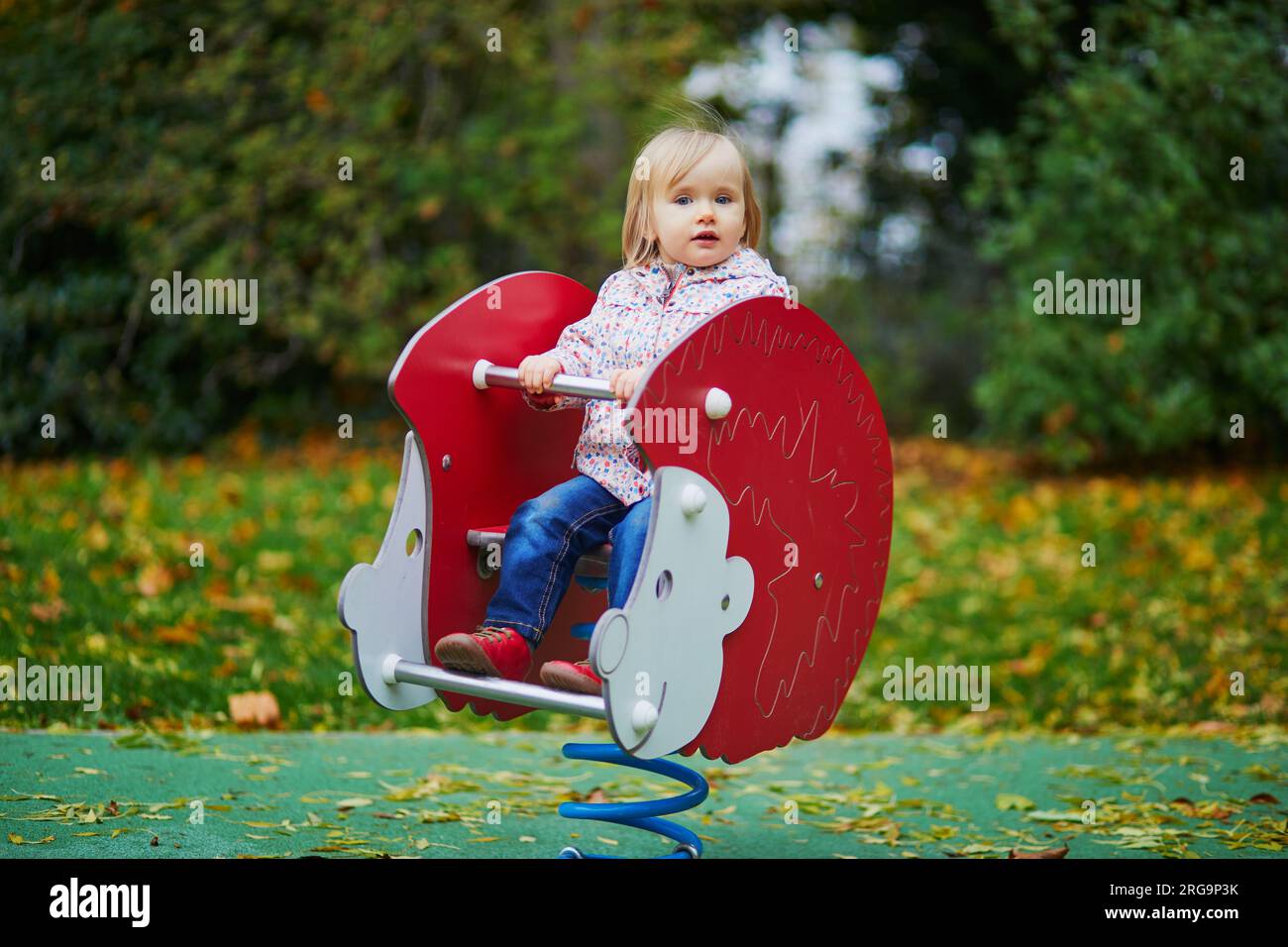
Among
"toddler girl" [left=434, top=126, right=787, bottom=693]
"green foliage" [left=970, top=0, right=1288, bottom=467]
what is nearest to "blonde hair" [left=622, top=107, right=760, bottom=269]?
"toddler girl" [left=434, top=126, right=787, bottom=693]

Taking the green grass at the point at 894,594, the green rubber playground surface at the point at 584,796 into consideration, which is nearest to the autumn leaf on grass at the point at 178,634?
the green grass at the point at 894,594

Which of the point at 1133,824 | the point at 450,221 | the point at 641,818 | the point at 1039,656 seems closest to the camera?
the point at 641,818

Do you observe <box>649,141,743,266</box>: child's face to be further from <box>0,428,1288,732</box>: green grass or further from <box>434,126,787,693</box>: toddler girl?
<box>0,428,1288,732</box>: green grass

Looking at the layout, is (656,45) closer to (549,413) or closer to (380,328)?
(380,328)

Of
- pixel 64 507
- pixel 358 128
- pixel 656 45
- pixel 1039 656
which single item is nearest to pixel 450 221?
pixel 358 128

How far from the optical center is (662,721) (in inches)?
114

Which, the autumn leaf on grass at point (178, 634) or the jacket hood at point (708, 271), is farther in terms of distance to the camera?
the autumn leaf on grass at point (178, 634)

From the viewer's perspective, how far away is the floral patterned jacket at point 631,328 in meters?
3.31

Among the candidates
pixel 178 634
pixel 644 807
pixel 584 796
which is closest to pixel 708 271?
pixel 644 807

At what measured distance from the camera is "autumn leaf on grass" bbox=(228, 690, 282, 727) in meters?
4.90

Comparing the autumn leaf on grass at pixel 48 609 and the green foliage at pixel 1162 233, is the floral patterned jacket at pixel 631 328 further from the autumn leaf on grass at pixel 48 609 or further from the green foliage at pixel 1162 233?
the green foliage at pixel 1162 233

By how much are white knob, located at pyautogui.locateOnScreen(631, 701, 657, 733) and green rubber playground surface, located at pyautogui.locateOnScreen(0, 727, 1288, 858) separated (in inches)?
35.0

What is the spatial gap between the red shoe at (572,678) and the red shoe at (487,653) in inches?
5.8
